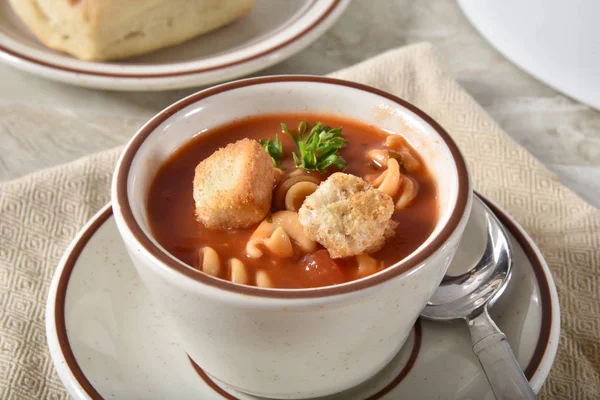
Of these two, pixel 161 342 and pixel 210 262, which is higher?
pixel 210 262

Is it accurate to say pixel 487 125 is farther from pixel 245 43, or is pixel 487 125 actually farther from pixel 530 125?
pixel 245 43

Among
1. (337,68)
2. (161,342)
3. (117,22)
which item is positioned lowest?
(337,68)

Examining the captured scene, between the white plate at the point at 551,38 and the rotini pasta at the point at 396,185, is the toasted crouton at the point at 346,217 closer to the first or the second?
the rotini pasta at the point at 396,185

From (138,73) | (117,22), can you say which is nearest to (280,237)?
(138,73)

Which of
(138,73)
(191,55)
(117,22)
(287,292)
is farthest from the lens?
(191,55)

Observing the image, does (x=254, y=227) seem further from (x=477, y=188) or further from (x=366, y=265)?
(x=477, y=188)

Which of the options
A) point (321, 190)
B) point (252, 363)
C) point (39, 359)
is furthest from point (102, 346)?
point (321, 190)
